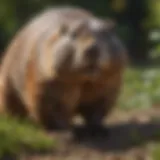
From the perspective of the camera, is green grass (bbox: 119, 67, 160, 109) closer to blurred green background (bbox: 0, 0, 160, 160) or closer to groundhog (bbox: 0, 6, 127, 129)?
groundhog (bbox: 0, 6, 127, 129)

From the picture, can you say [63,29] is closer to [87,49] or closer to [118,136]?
[87,49]

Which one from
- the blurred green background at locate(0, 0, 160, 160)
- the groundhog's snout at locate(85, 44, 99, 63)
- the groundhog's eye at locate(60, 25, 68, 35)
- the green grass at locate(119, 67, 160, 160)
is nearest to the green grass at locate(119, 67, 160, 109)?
the green grass at locate(119, 67, 160, 160)

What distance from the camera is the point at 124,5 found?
1221 cm

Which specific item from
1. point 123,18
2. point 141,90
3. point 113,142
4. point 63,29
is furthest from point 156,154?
point 123,18

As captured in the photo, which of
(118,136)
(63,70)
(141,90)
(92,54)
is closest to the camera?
(92,54)

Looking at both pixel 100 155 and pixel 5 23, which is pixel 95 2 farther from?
pixel 100 155

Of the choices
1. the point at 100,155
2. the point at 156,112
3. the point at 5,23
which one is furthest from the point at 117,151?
the point at 5,23

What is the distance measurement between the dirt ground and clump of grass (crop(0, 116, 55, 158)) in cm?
9

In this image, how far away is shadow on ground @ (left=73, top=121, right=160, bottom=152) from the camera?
4.86 m

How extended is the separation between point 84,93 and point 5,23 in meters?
6.48

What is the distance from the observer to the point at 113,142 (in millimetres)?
4992

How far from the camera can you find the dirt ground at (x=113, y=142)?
4637mm

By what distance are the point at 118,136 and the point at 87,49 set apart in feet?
2.84

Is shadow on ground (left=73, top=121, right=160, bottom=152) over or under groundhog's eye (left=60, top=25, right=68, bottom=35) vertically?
under
